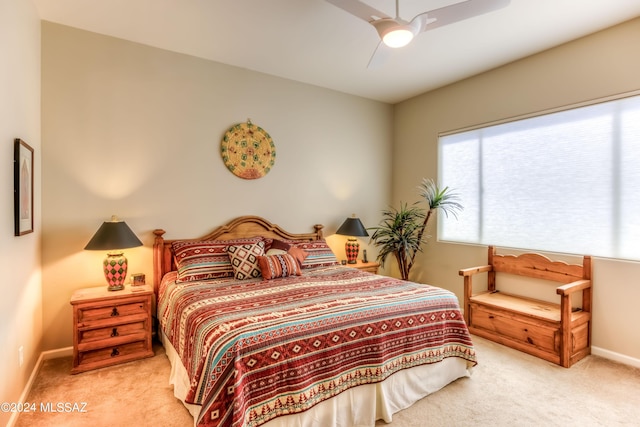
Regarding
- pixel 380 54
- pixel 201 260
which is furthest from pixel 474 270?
pixel 201 260

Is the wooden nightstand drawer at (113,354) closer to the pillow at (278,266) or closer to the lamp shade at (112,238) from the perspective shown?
the lamp shade at (112,238)

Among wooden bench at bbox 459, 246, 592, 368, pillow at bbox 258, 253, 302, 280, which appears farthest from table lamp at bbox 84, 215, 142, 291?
wooden bench at bbox 459, 246, 592, 368

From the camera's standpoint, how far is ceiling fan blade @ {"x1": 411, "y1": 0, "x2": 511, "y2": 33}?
2.02 metres

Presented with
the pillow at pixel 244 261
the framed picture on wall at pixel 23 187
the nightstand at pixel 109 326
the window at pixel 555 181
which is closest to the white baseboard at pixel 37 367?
the nightstand at pixel 109 326

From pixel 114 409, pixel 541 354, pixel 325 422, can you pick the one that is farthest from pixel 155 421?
pixel 541 354

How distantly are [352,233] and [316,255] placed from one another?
72cm

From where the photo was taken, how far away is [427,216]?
13.7ft

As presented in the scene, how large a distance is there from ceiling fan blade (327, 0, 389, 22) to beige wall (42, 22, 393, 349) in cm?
201

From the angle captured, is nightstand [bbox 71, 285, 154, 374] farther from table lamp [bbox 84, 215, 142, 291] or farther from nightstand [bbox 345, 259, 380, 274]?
nightstand [bbox 345, 259, 380, 274]

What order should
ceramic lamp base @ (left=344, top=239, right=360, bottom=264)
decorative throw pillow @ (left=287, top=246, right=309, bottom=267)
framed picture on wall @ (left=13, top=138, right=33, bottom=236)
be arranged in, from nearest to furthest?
framed picture on wall @ (left=13, top=138, right=33, bottom=236)
decorative throw pillow @ (left=287, top=246, right=309, bottom=267)
ceramic lamp base @ (left=344, top=239, right=360, bottom=264)

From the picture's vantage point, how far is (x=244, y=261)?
3.10 m

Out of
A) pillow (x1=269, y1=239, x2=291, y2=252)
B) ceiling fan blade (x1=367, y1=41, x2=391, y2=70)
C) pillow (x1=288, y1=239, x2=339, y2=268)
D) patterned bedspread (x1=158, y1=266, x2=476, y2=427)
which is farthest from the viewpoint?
pillow (x1=288, y1=239, x2=339, y2=268)

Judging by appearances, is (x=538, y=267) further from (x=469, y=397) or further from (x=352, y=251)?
(x=352, y=251)

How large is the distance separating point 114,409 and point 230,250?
4.85 ft
